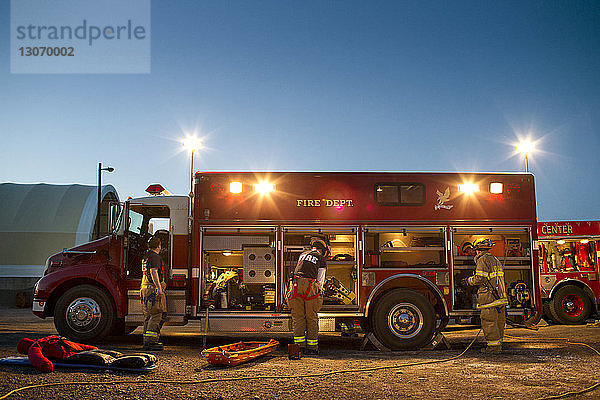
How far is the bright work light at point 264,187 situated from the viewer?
959cm

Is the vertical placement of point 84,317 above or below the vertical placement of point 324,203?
below

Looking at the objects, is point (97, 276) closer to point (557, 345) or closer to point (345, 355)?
point (345, 355)

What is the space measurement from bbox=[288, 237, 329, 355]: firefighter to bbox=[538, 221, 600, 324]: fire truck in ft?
27.0

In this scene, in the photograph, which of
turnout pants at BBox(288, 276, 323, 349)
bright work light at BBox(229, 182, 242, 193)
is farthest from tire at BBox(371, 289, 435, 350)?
bright work light at BBox(229, 182, 242, 193)

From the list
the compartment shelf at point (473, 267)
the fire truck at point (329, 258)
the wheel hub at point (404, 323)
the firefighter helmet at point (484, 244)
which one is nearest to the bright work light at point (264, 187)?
the fire truck at point (329, 258)

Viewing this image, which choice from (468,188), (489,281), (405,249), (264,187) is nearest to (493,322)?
(489,281)

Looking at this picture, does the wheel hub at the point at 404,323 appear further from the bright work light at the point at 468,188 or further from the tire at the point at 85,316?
the tire at the point at 85,316

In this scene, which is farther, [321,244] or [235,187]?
[235,187]

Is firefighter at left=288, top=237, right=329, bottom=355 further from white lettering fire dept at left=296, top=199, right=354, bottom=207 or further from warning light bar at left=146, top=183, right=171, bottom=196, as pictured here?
warning light bar at left=146, top=183, right=171, bottom=196

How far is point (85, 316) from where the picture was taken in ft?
31.0

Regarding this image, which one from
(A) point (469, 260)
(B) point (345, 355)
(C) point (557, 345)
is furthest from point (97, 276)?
(C) point (557, 345)

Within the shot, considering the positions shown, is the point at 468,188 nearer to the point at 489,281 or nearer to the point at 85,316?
the point at 489,281

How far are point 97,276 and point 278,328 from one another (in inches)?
129

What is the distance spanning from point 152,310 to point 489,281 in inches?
219
